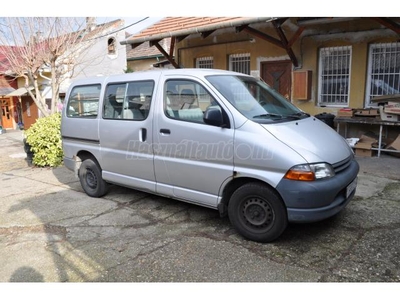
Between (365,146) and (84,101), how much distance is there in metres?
6.08

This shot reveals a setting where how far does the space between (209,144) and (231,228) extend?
3.72 ft

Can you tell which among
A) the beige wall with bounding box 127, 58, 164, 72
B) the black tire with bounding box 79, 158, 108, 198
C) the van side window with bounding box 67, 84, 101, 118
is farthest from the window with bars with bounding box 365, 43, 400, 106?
the beige wall with bounding box 127, 58, 164, 72

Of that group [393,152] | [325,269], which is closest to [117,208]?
[325,269]

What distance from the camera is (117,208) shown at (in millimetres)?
4969

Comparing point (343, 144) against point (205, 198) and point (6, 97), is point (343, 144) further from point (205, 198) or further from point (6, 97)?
point (6, 97)

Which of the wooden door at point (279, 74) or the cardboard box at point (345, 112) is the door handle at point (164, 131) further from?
the wooden door at point (279, 74)

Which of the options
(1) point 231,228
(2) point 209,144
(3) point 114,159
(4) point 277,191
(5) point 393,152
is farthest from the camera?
(5) point 393,152

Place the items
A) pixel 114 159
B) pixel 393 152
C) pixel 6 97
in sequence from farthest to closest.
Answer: pixel 6 97
pixel 393 152
pixel 114 159

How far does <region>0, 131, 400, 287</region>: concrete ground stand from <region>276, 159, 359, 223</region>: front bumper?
1.45 ft

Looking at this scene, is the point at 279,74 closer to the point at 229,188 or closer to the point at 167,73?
the point at 167,73

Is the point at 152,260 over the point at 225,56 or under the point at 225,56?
under

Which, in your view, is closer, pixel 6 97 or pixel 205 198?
pixel 205 198

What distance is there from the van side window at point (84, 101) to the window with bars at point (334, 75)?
5.81 meters

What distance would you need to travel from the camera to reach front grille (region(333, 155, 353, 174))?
3438 millimetres
